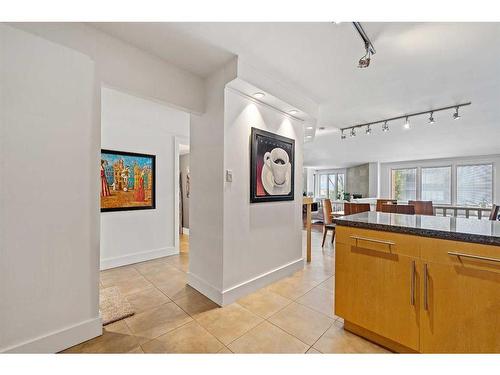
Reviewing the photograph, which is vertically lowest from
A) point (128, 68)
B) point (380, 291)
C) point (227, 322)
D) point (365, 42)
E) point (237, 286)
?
point (227, 322)

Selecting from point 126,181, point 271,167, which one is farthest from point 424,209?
point 126,181

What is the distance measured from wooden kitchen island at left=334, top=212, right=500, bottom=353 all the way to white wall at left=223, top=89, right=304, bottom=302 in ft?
3.27

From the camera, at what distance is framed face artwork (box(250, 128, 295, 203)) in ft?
8.08

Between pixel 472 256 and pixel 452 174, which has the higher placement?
pixel 452 174

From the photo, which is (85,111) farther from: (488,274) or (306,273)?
(306,273)

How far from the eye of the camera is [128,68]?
188cm

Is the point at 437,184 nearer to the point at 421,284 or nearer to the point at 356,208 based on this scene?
the point at 356,208

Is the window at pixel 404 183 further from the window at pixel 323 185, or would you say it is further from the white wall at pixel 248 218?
the white wall at pixel 248 218

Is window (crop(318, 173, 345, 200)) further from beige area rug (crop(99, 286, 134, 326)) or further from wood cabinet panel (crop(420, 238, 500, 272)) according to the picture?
beige area rug (crop(99, 286, 134, 326))

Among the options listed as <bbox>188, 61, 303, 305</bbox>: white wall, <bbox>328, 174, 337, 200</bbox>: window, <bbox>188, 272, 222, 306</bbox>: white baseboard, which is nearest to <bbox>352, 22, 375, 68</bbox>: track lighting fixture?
<bbox>188, 61, 303, 305</bbox>: white wall

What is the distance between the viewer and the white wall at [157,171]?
122 inches

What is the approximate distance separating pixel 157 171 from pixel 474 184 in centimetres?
909
